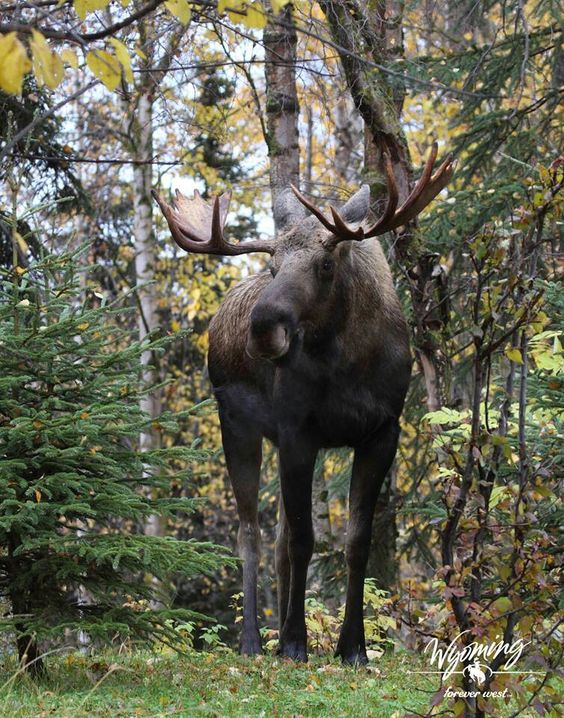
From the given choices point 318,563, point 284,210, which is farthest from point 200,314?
point 284,210

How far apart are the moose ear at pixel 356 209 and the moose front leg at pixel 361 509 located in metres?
1.43

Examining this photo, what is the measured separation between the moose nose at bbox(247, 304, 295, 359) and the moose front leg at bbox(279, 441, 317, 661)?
0.89m

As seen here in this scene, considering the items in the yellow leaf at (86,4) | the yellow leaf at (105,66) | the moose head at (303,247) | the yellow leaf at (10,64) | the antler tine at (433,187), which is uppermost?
the yellow leaf at (86,4)

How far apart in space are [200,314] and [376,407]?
13.6 metres

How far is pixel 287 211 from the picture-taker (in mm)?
A: 7332

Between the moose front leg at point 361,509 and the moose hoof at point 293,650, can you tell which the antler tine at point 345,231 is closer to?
the moose front leg at point 361,509

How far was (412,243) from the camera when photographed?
8852 millimetres

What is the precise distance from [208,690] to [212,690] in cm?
2

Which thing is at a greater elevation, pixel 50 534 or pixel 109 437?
pixel 109 437

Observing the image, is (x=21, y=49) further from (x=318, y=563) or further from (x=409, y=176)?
(x=318, y=563)

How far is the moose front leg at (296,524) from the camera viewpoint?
6.94 meters
